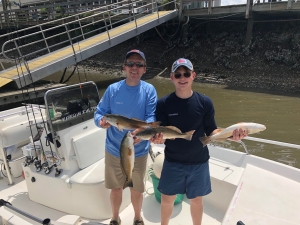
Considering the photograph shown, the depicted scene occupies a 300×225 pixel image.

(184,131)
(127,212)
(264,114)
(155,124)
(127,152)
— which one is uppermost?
(155,124)

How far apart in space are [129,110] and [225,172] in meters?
1.82

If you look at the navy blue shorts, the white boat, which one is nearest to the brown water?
the white boat

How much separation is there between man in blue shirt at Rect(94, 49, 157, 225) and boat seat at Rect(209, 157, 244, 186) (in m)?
1.23

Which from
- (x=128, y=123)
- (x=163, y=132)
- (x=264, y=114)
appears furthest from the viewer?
(x=264, y=114)

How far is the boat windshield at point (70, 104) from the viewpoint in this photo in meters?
3.16

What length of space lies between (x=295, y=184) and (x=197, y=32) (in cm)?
1466

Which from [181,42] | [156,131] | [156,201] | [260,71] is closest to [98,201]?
[156,201]

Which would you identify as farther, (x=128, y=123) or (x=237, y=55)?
(x=237, y=55)

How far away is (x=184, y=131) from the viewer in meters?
2.35

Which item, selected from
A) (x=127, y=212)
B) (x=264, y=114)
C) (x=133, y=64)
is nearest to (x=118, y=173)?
(x=127, y=212)

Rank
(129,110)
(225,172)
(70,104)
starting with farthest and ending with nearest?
(225,172), (70,104), (129,110)

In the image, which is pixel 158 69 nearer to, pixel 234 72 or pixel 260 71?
pixel 234 72

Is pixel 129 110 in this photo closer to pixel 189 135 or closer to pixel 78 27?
pixel 189 135

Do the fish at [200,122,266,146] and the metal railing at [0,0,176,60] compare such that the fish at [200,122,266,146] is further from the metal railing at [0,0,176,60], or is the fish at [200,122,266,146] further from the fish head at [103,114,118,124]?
the metal railing at [0,0,176,60]
